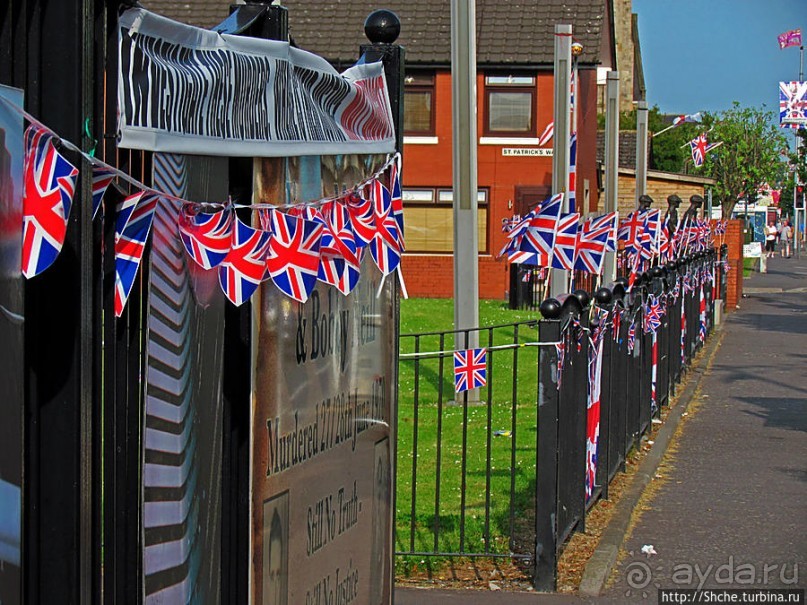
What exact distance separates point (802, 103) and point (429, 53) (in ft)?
64.0

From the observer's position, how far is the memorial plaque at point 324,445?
3.00 meters

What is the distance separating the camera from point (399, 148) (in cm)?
420

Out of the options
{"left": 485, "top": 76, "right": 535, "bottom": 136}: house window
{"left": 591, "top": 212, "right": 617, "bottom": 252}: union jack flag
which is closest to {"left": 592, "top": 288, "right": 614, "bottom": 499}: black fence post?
{"left": 591, "top": 212, "right": 617, "bottom": 252}: union jack flag

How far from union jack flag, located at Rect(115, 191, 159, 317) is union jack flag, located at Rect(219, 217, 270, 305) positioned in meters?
0.30

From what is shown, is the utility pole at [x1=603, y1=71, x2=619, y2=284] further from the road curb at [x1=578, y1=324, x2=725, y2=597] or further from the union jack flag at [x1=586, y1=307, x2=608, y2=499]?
the union jack flag at [x1=586, y1=307, x2=608, y2=499]

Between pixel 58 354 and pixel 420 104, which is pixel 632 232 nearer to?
pixel 58 354

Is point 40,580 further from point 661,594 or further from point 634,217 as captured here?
point 634,217

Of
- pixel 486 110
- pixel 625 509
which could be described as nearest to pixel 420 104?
pixel 486 110

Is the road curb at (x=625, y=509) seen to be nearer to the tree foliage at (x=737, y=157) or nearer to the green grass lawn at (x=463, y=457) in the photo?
the green grass lawn at (x=463, y=457)

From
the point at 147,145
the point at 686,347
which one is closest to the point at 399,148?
the point at 147,145

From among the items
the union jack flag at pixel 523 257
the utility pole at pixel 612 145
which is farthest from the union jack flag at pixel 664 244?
the utility pole at pixel 612 145

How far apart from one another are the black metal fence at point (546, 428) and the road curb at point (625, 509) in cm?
17

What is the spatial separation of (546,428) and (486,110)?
26886 mm

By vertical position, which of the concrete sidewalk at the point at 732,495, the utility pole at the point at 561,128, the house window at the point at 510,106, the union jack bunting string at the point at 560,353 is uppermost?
the house window at the point at 510,106
